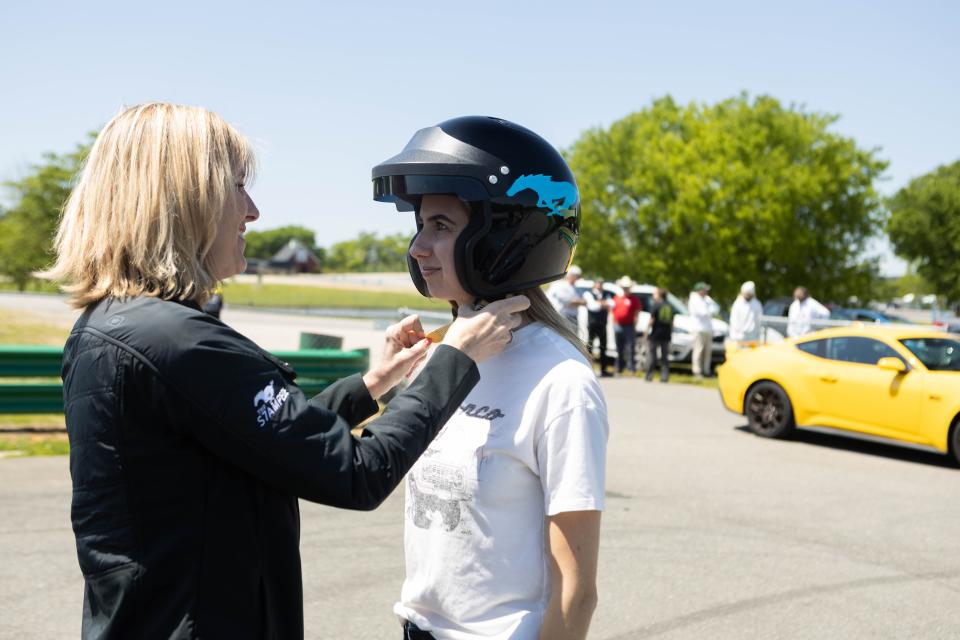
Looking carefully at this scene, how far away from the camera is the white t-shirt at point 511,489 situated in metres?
1.90

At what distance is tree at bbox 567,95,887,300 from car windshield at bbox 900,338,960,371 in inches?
1190

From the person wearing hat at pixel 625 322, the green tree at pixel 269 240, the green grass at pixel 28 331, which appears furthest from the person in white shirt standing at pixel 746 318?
the green tree at pixel 269 240

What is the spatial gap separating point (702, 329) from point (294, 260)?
166233 millimetres

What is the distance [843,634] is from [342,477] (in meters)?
3.92

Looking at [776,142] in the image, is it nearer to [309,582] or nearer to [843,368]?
[843,368]

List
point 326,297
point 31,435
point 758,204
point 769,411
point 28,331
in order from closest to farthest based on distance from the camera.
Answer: point 31,435 < point 769,411 < point 28,331 < point 758,204 < point 326,297

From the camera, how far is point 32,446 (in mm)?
8867

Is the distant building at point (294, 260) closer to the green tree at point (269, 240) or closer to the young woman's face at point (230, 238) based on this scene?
the green tree at point (269, 240)

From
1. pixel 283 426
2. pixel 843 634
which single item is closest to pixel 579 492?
pixel 283 426

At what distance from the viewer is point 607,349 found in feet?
61.8

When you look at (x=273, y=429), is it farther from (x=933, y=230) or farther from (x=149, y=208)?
(x=933, y=230)

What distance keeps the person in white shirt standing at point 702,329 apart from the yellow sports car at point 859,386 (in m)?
6.49

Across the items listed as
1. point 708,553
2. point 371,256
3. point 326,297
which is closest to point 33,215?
point 326,297

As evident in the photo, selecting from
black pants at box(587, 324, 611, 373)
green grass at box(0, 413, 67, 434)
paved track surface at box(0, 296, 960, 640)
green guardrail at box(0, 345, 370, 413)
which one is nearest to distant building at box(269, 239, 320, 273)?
black pants at box(587, 324, 611, 373)
